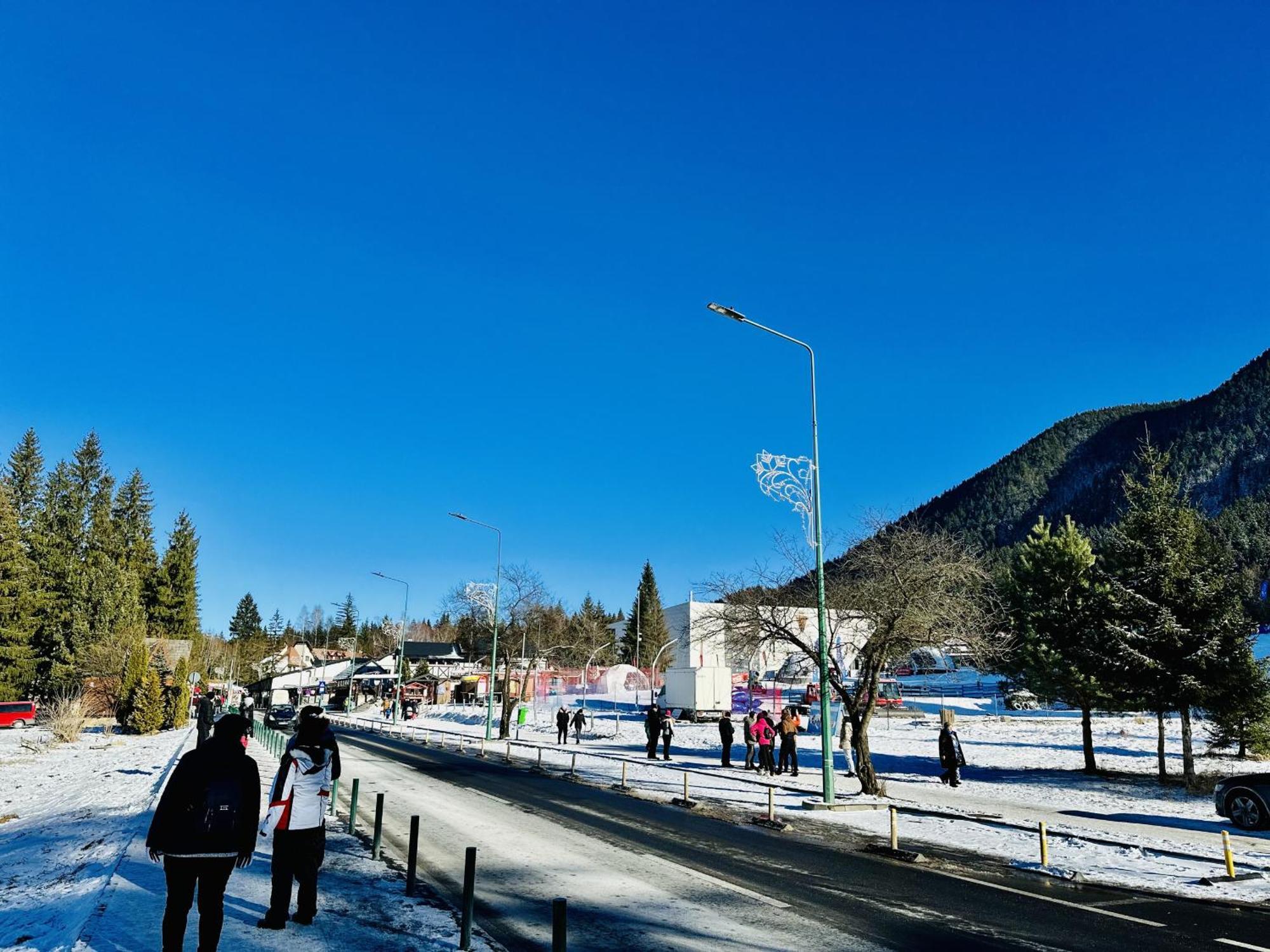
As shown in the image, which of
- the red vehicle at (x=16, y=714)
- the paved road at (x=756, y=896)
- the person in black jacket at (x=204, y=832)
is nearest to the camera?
the person in black jacket at (x=204, y=832)

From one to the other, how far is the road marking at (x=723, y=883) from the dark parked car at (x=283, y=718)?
111 feet

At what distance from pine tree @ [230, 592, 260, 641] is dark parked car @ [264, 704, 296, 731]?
430 ft

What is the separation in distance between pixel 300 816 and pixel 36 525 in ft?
220

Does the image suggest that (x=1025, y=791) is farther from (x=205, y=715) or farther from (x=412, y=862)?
(x=205, y=715)

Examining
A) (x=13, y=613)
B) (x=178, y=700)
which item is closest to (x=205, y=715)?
(x=178, y=700)

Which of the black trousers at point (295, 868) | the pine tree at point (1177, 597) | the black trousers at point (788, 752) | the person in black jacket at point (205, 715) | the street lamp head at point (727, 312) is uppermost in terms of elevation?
the street lamp head at point (727, 312)

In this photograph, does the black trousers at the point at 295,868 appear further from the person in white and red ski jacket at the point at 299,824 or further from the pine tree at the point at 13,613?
the pine tree at the point at 13,613

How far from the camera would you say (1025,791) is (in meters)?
22.1

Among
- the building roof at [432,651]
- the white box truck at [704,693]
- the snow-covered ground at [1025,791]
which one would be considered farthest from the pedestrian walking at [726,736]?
the building roof at [432,651]

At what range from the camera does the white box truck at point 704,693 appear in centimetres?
4925

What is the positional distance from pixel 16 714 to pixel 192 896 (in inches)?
1955

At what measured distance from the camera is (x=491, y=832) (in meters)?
13.8

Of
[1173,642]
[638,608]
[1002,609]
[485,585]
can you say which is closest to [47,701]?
[485,585]

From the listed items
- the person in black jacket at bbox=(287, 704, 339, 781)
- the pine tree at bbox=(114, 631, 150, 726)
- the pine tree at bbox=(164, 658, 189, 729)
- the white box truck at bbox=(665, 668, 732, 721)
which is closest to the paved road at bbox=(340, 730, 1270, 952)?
the person in black jacket at bbox=(287, 704, 339, 781)
